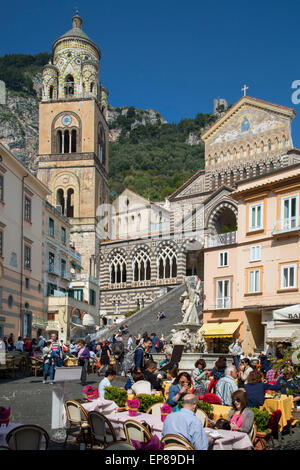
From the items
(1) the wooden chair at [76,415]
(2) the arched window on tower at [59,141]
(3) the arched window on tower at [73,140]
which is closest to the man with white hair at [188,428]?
(1) the wooden chair at [76,415]

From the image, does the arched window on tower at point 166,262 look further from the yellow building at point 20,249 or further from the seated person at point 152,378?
the seated person at point 152,378

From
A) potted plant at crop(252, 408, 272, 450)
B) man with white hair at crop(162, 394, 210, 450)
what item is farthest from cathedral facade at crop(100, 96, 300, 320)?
man with white hair at crop(162, 394, 210, 450)

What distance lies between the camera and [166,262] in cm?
5444

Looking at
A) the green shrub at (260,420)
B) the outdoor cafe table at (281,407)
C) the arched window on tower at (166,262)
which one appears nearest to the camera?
the green shrub at (260,420)

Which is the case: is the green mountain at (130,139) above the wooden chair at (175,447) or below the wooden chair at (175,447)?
above

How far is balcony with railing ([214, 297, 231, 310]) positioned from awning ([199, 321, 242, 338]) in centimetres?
88

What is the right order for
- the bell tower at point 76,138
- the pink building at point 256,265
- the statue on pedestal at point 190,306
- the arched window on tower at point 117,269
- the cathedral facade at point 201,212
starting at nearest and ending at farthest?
the statue on pedestal at point 190,306 < the pink building at point 256,265 < the cathedral facade at point 201,212 < the arched window on tower at point 117,269 < the bell tower at point 76,138

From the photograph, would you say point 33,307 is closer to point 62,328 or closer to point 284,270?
point 62,328

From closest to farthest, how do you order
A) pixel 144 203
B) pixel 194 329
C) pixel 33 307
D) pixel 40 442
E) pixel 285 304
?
1. pixel 40 442
2. pixel 194 329
3. pixel 285 304
4. pixel 33 307
5. pixel 144 203

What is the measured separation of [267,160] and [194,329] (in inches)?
1263

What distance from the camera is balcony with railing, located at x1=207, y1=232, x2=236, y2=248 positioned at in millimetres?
31844

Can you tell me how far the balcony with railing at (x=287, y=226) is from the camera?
27.1 metres

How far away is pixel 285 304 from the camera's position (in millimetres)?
27156

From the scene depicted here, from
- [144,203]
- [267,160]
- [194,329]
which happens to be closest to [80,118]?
[144,203]
